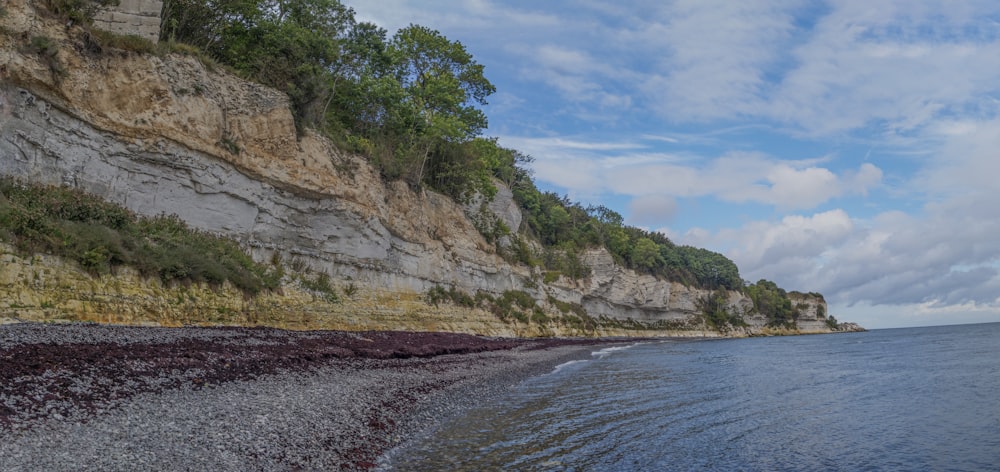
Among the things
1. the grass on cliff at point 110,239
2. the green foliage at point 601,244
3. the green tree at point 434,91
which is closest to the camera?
the grass on cliff at point 110,239

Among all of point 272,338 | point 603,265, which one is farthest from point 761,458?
point 603,265

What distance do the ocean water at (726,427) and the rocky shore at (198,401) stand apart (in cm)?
151

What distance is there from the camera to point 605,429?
12812 millimetres

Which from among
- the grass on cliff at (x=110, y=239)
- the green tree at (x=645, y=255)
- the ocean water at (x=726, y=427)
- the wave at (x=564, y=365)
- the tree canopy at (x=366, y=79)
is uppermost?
the tree canopy at (x=366, y=79)

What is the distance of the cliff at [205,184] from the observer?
55.9ft

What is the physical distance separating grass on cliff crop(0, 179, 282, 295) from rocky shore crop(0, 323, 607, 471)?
111 inches

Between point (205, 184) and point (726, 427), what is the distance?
2221 centimetres

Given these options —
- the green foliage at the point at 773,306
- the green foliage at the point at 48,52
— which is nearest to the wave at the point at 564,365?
the green foliage at the point at 48,52

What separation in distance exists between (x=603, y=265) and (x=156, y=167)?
59198mm

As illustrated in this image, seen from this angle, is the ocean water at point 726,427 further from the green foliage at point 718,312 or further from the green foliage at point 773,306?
the green foliage at point 773,306

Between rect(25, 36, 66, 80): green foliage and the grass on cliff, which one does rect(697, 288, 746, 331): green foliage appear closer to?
the grass on cliff

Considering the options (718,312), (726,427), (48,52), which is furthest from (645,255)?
(48,52)

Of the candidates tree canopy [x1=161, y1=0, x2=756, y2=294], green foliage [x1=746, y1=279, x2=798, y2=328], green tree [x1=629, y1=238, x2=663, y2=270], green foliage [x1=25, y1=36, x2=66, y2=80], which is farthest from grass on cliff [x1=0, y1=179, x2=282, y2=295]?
green foliage [x1=746, y1=279, x2=798, y2=328]

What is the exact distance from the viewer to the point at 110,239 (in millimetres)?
16859
